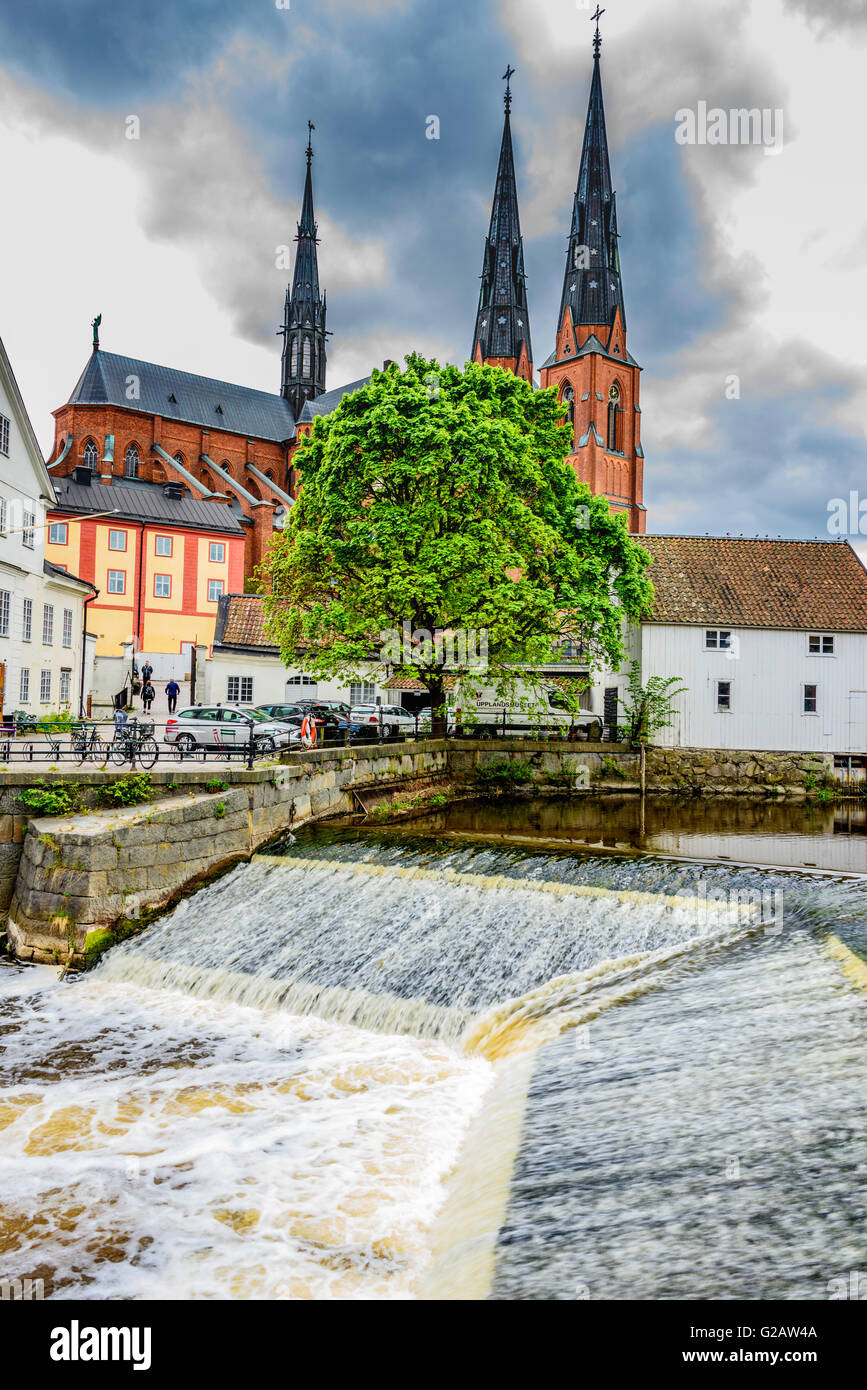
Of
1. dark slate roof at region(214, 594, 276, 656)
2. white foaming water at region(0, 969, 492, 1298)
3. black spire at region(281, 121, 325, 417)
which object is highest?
black spire at region(281, 121, 325, 417)

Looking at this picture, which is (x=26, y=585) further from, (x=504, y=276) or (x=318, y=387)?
(x=504, y=276)

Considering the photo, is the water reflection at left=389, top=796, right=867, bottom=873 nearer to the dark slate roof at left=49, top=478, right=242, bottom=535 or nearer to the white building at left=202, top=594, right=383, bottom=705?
the white building at left=202, top=594, right=383, bottom=705

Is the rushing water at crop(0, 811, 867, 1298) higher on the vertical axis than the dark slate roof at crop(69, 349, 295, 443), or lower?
lower

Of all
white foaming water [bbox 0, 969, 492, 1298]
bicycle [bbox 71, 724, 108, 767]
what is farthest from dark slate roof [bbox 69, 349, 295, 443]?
white foaming water [bbox 0, 969, 492, 1298]

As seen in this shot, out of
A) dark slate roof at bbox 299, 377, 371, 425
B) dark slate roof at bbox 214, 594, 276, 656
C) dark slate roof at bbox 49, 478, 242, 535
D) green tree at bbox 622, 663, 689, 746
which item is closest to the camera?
green tree at bbox 622, 663, 689, 746

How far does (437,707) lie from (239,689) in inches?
500

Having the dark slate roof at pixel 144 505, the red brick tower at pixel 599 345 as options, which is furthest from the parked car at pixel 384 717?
the red brick tower at pixel 599 345

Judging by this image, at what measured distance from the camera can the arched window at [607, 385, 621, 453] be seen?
72562 millimetres

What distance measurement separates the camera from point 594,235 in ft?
242

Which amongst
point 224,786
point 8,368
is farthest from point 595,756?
point 8,368

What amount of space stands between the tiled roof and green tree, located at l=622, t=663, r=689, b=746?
2448 mm

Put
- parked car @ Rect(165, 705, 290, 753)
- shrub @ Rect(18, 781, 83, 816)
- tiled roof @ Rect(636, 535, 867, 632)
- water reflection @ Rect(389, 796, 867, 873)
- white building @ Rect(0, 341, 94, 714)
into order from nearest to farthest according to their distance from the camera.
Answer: shrub @ Rect(18, 781, 83, 816)
water reflection @ Rect(389, 796, 867, 873)
parked car @ Rect(165, 705, 290, 753)
white building @ Rect(0, 341, 94, 714)
tiled roof @ Rect(636, 535, 867, 632)

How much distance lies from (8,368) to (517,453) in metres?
15.0
